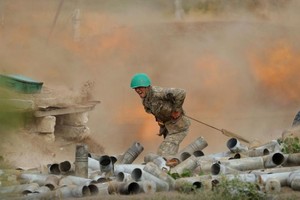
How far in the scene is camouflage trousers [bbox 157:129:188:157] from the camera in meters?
13.3

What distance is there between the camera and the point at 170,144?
13578 mm

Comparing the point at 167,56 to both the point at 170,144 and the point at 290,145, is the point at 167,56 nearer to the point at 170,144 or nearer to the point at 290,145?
the point at 170,144

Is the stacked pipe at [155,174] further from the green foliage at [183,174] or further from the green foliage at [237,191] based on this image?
the green foliage at [237,191]

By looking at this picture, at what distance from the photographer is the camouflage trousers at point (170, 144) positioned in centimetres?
1333

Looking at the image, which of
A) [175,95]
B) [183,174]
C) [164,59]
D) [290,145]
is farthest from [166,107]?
[164,59]

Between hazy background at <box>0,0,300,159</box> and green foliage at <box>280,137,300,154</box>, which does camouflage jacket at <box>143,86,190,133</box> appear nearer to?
green foliage at <box>280,137,300,154</box>

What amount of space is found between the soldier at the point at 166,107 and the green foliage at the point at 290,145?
239 centimetres

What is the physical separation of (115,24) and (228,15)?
4717 millimetres

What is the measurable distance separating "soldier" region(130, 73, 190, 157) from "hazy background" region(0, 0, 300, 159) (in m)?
9.78

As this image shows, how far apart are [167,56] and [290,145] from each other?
17.9m

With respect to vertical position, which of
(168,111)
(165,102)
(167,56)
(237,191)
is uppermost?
(167,56)

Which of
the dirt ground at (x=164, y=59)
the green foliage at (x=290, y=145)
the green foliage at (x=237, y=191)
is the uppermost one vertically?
the dirt ground at (x=164, y=59)

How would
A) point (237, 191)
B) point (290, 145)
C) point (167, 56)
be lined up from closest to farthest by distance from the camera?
point (237, 191)
point (290, 145)
point (167, 56)

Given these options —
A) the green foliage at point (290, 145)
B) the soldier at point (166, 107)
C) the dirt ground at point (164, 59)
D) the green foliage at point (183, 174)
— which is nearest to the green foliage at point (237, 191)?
the green foliage at point (183, 174)
